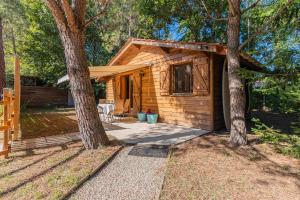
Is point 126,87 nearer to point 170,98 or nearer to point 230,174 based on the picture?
point 170,98

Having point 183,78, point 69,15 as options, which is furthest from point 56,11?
point 183,78

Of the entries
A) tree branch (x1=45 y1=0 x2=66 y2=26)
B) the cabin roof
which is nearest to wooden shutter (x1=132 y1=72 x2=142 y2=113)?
the cabin roof

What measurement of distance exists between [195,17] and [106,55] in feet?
32.1

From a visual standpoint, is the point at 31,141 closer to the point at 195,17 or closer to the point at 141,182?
the point at 141,182

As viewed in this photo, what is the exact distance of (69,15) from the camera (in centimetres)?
427

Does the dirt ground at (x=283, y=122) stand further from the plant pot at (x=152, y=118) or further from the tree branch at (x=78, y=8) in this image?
the tree branch at (x=78, y=8)

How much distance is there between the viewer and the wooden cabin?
6855 mm

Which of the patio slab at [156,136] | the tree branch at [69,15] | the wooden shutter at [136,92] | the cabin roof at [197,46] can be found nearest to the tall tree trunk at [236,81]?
the cabin roof at [197,46]

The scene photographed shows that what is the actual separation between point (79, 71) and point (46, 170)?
211 cm

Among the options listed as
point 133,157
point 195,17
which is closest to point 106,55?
point 195,17

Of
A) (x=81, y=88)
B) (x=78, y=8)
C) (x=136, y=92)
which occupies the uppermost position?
(x=78, y=8)

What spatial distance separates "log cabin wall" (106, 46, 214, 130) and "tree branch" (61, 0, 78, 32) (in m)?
4.24

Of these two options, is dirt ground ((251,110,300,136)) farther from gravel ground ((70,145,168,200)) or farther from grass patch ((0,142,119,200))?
grass patch ((0,142,119,200))

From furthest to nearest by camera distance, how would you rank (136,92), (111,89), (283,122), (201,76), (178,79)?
1. (111,89)
2. (136,92)
3. (283,122)
4. (178,79)
5. (201,76)
